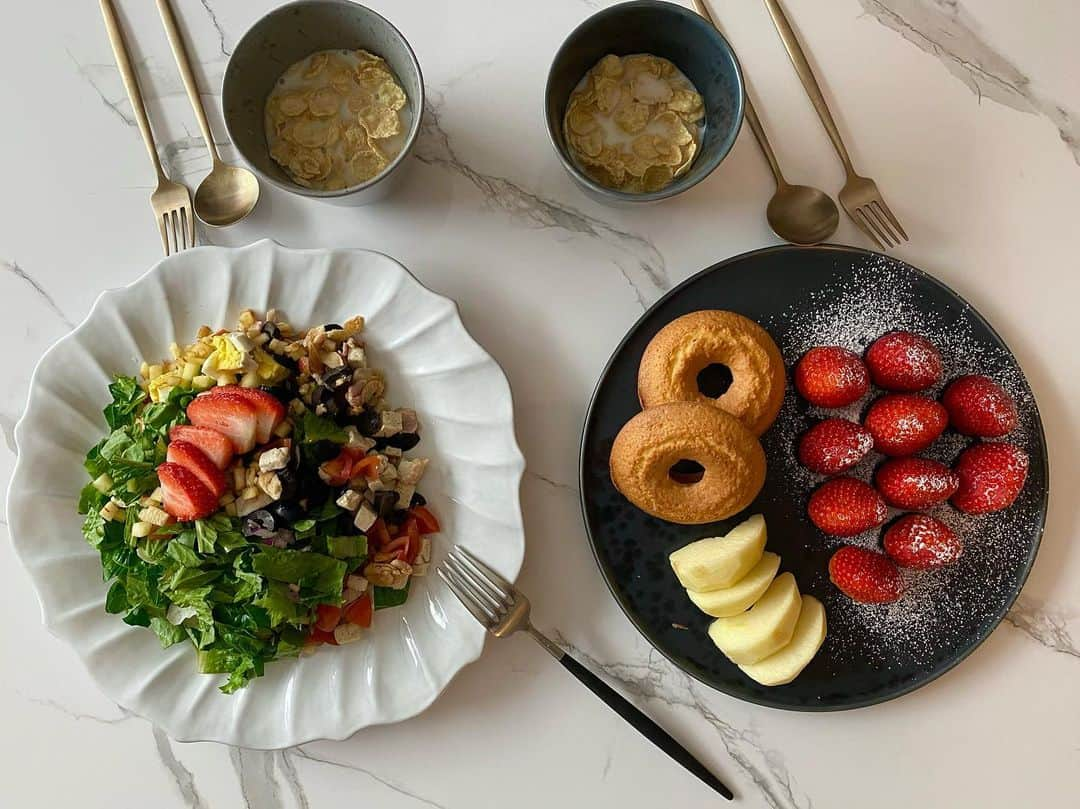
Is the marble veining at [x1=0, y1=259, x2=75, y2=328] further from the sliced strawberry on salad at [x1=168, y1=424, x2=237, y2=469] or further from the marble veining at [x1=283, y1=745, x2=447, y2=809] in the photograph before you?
the marble veining at [x1=283, y1=745, x2=447, y2=809]

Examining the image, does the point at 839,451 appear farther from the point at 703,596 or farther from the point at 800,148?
the point at 800,148

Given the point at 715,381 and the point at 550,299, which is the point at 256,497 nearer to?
the point at 550,299

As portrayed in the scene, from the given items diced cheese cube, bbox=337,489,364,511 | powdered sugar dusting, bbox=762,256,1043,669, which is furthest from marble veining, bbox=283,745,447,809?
powdered sugar dusting, bbox=762,256,1043,669

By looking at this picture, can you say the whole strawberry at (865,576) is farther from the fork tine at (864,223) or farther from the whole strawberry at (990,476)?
the fork tine at (864,223)

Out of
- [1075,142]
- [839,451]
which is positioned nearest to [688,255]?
[839,451]

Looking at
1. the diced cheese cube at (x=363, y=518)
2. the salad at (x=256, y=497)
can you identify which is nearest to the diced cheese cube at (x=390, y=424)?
the salad at (x=256, y=497)
